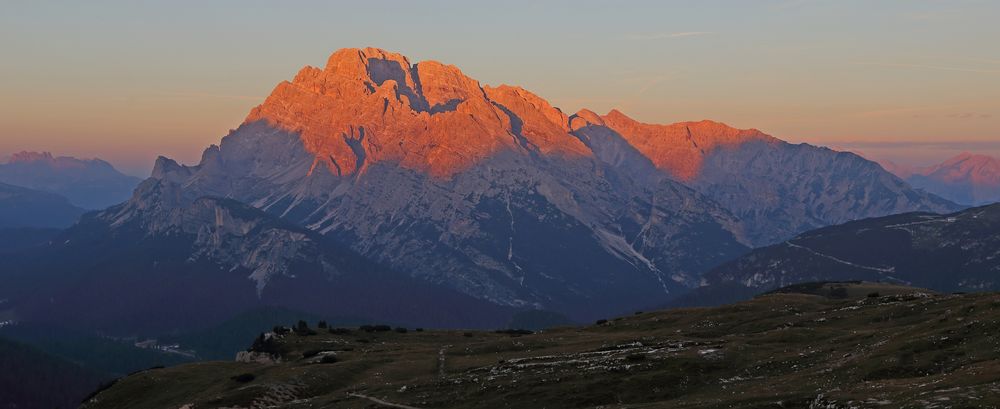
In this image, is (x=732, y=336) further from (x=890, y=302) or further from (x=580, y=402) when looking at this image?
(x=580, y=402)

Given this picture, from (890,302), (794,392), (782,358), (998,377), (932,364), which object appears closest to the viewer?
(998,377)

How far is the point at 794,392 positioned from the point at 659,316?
102397 millimetres

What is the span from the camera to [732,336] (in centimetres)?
14000

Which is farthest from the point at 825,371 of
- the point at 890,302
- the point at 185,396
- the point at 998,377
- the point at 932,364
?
the point at 185,396

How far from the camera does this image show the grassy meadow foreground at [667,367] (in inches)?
3533

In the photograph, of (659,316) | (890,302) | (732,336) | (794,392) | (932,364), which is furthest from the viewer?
→ (659,316)

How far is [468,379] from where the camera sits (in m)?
122

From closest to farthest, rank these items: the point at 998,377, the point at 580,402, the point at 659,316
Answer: the point at 998,377 < the point at 580,402 < the point at 659,316

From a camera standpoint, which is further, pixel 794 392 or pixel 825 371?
pixel 825 371

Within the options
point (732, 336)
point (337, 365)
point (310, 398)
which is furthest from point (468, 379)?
point (732, 336)

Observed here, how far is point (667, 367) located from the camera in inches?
4409

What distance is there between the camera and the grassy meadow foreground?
294 ft

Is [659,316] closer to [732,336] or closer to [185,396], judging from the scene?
[732,336]

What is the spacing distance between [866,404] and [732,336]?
66439mm
